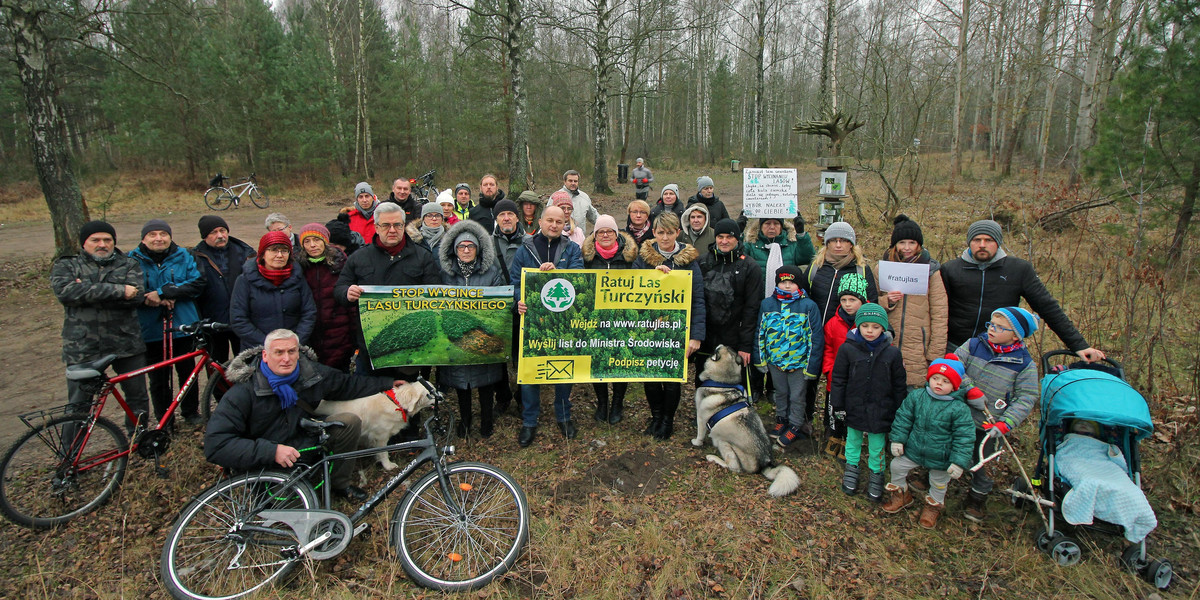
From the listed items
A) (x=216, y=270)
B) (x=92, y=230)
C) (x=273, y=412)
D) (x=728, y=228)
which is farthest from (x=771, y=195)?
(x=92, y=230)

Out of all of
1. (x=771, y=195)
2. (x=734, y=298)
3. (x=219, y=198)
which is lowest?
(x=734, y=298)

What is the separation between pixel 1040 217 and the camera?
11.3 metres

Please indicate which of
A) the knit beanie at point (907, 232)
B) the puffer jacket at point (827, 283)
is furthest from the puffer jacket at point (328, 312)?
the knit beanie at point (907, 232)

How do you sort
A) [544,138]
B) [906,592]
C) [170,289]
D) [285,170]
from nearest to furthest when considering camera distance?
[906,592] → [170,289] → [285,170] → [544,138]

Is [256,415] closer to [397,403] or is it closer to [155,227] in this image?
[397,403]

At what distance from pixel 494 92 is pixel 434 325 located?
22.7 meters

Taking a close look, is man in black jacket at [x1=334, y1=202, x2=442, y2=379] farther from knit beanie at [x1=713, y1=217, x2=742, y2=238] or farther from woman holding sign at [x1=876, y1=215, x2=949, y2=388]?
woman holding sign at [x1=876, y1=215, x2=949, y2=388]

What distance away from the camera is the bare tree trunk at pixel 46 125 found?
30.8ft

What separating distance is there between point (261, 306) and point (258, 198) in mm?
20898

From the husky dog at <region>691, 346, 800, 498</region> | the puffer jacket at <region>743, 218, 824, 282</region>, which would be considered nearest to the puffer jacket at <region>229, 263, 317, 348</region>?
the husky dog at <region>691, 346, 800, 498</region>

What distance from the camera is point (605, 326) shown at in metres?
5.14

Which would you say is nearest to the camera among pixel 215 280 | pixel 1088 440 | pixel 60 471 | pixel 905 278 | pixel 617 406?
pixel 1088 440

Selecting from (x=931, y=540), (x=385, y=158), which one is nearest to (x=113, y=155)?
(x=385, y=158)

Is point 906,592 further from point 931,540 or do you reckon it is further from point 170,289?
point 170,289
